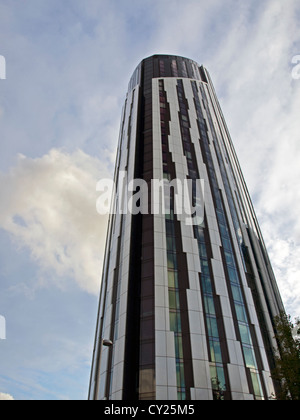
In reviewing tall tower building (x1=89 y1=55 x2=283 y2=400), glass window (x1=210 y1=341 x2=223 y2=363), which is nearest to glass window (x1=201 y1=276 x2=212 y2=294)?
tall tower building (x1=89 y1=55 x2=283 y2=400)

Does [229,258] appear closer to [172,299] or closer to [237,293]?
[237,293]

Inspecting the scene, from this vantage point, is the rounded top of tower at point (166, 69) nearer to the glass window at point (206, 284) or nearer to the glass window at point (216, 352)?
the glass window at point (206, 284)

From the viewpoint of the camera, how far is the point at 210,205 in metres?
50.2

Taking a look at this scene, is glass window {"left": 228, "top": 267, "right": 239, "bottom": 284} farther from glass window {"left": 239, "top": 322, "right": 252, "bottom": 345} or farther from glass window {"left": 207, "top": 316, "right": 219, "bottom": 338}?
glass window {"left": 207, "top": 316, "right": 219, "bottom": 338}

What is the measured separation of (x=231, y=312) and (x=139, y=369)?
13.5m

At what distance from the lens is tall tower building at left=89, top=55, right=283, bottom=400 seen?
108 ft

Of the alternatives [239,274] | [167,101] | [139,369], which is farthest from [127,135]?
[139,369]

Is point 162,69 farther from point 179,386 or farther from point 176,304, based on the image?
point 179,386

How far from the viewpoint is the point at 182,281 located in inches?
1548

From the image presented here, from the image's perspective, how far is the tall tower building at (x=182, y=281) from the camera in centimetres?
3303

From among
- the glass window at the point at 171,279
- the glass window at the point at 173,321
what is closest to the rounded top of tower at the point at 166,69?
the glass window at the point at 171,279

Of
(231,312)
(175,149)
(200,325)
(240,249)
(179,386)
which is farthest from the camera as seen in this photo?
(175,149)

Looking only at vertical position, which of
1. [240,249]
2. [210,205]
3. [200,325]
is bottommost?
[200,325]

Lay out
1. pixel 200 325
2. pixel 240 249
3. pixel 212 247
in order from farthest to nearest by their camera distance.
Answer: pixel 240 249 → pixel 212 247 → pixel 200 325
